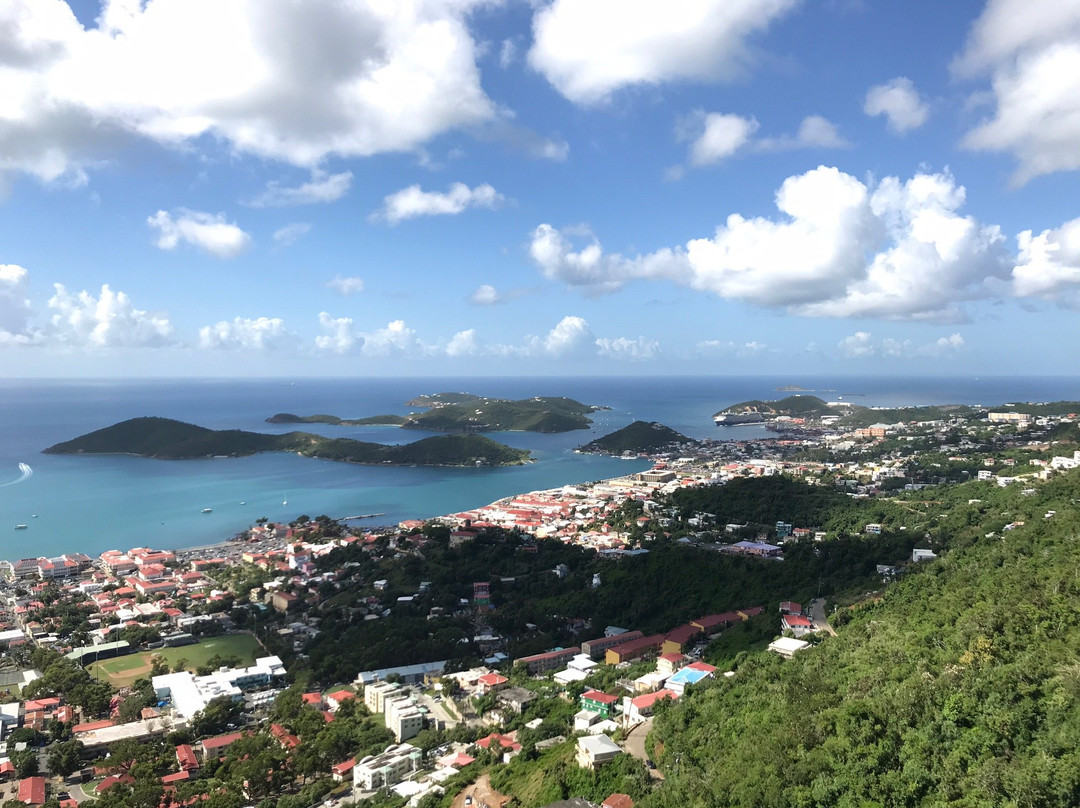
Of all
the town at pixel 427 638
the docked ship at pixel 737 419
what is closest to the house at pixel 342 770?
the town at pixel 427 638

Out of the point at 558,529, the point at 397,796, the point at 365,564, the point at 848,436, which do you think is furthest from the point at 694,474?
the point at 397,796

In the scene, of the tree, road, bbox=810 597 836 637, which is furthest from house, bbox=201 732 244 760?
road, bbox=810 597 836 637

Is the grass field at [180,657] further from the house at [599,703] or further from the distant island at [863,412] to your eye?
the distant island at [863,412]

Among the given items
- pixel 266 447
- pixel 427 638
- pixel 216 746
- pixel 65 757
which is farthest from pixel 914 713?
pixel 266 447

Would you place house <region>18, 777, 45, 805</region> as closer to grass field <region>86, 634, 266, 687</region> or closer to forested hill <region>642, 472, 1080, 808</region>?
grass field <region>86, 634, 266, 687</region>

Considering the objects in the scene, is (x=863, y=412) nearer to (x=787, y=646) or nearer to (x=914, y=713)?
(x=787, y=646)

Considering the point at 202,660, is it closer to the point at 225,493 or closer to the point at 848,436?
the point at 225,493
